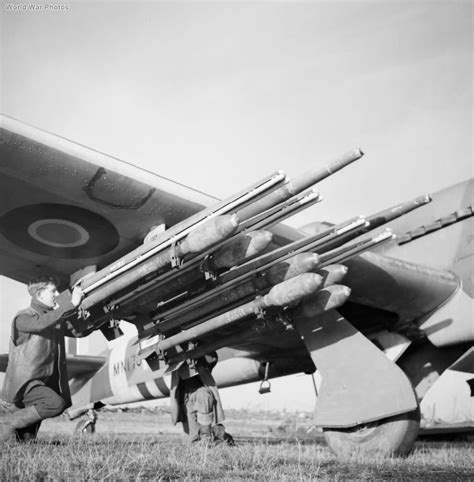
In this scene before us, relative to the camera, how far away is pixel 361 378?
6672 millimetres

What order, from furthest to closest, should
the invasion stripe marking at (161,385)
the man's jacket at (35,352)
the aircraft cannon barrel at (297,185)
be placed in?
1. the invasion stripe marking at (161,385)
2. the man's jacket at (35,352)
3. the aircraft cannon barrel at (297,185)

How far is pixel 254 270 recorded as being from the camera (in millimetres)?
6809

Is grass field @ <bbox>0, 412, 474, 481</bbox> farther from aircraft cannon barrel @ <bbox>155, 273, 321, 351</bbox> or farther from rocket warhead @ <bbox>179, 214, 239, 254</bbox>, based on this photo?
rocket warhead @ <bbox>179, 214, 239, 254</bbox>

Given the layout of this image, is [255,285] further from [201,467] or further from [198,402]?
[201,467]

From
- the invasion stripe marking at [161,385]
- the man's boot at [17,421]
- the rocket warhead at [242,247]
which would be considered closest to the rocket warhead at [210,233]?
the rocket warhead at [242,247]

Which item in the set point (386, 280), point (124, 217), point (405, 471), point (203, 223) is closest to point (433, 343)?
point (386, 280)

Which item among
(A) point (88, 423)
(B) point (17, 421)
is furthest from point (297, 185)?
(A) point (88, 423)

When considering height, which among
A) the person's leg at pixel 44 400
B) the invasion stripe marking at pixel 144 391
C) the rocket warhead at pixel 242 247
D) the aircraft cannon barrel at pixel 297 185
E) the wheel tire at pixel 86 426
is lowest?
the wheel tire at pixel 86 426

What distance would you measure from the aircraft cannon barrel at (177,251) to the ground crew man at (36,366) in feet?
0.88

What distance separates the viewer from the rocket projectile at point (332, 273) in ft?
22.2

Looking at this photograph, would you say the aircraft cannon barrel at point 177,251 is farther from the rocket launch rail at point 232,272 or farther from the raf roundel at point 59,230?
the raf roundel at point 59,230

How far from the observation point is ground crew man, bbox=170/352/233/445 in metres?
8.16

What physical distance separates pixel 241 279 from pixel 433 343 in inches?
126

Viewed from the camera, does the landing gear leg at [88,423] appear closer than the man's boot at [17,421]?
No
